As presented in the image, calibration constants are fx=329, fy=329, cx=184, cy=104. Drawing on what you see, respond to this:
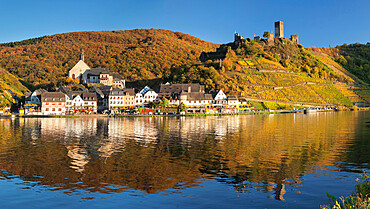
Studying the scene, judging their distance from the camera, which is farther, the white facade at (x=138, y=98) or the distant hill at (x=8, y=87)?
the white facade at (x=138, y=98)

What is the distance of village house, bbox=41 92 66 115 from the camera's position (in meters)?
109

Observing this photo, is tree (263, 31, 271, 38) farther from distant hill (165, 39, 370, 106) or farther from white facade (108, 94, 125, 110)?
white facade (108, 94, 125, 110)

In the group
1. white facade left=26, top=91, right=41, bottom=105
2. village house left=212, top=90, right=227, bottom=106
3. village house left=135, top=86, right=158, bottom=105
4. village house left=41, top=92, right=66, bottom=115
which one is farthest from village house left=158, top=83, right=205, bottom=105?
white facade left=26, top=91, right=41, bottom=105

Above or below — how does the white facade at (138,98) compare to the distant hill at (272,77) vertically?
below

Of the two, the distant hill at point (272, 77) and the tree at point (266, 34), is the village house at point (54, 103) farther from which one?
the tree at point (266, 34)

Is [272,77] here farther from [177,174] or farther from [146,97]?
[177,174]

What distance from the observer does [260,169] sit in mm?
25469

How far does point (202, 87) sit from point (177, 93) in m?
13.6

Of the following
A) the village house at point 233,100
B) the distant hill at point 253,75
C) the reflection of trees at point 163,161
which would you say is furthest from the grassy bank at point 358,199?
the distant hill at point 253,75

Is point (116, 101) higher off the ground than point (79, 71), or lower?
lower

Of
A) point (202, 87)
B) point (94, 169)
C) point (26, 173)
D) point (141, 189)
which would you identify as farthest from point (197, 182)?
point (202, 87)

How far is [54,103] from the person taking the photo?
10962cm

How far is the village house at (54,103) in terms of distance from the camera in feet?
356

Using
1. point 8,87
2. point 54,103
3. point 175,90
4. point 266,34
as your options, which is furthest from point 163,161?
point 266,34
